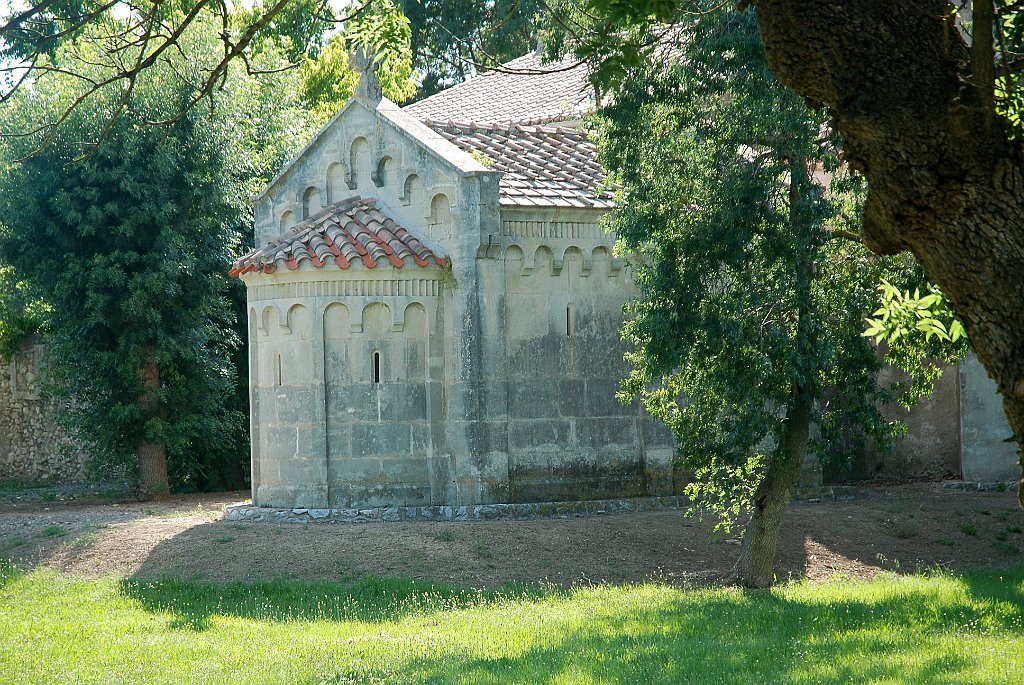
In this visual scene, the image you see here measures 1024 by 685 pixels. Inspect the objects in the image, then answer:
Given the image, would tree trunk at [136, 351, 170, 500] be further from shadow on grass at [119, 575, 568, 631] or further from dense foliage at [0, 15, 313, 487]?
shadow on grass at [119, 575, 568, 631]

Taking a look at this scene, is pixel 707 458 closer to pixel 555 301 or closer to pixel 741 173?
pixel 741 173

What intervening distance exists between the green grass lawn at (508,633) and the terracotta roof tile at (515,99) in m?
8.73

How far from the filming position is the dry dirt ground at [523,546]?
1188 cm

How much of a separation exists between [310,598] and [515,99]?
11867 mm

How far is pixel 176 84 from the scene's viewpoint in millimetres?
18062

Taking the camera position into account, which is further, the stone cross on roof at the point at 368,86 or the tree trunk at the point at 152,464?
the tree trunk at the point at 152,464

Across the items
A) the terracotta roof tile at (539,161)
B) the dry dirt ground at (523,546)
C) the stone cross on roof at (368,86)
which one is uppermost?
the stone cross on roof at (368,86)

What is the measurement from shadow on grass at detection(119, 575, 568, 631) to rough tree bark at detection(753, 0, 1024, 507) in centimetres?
692

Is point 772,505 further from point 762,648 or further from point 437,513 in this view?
point 437,513

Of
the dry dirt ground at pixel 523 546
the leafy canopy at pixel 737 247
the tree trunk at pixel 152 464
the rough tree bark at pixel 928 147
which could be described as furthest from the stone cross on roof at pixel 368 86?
the rough tree bark at pixel 928 147

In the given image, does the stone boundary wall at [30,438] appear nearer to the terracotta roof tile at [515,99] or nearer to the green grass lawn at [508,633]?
the terracotta roof tile at [515,99]

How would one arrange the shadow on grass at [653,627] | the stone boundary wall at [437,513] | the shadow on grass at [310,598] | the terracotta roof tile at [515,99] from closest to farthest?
the shadow on grass at [653,627] → the shadow on grass at [310,598] → the stone boundary wall at [437,513] → the terracotta roof tile at [515,99]

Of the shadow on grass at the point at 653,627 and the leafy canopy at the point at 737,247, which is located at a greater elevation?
the leafy canopy at the point at 737,247

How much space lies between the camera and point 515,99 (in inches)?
805
